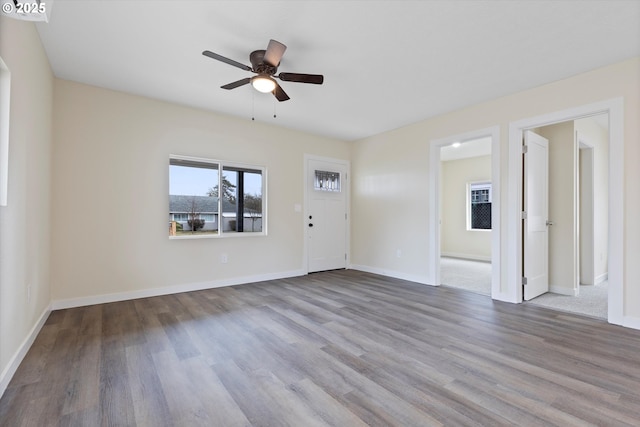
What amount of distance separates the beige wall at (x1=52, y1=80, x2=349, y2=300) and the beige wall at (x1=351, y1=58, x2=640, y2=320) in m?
2.10

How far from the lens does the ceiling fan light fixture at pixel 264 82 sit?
2736mm

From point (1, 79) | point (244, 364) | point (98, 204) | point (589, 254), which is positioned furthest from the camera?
point (589, 254)

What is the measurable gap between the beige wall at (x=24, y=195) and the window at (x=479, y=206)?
8.46m

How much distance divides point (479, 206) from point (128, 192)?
7853 mm

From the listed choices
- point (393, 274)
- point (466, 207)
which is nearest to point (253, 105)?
point (393, 274)

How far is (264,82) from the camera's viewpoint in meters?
2.77

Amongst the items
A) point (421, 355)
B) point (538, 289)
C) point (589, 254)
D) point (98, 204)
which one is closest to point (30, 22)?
point (98, 204)

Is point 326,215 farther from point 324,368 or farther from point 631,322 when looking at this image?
point 631,322

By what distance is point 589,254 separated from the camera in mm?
4508

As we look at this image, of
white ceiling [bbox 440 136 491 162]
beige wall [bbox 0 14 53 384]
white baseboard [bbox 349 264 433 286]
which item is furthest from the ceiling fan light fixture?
white ceiling [bbox 440 136 491 162]

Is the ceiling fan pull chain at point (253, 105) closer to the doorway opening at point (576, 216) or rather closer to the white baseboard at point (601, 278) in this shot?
the doorway opening at point (576, 216)

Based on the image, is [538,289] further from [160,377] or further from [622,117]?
[160,377]

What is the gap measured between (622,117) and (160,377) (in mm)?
4652

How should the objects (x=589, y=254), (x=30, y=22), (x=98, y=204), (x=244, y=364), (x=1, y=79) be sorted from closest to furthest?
(x=1, y=79) → (x=244, y=364) → (x=30, y=22) → (x=98, y=204) → (x=589, y=254)
